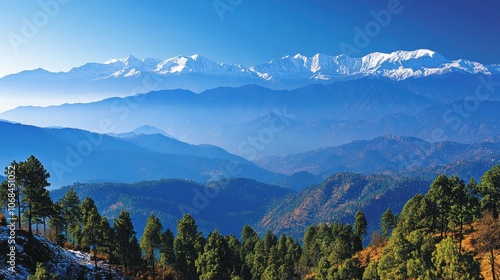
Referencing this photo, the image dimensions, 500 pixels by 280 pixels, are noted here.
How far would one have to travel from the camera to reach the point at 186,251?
87.8 meters

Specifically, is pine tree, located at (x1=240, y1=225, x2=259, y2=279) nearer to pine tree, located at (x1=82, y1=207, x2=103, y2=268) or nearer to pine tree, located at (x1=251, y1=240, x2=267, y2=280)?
pine tree, located at (x1=251, y1=240, x2=267, y2=280)

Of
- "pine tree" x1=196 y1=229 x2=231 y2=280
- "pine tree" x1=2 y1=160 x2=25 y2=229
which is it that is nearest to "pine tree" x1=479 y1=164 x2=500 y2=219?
"pine tree" x1=196 y1=229 x2=231 y2=280

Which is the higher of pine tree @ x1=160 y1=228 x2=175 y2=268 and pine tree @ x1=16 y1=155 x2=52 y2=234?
pine tree @ x1=16 y1=155 x2=52 y2=234

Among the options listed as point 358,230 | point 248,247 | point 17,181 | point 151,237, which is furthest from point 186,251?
point 358,230

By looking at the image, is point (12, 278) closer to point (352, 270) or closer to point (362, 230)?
point (352, 270)

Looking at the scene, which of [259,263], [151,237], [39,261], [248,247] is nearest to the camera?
[39,261]

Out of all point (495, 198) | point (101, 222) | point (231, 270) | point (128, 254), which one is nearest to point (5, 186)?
point (101, 222)

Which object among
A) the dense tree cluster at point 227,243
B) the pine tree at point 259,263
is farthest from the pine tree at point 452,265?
the pine tree at point 259,263

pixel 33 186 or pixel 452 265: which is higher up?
pixel 33 186

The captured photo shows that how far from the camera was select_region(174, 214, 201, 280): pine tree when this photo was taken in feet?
287

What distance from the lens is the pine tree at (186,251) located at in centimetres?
8743

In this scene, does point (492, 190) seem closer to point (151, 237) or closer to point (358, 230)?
point (358, 230)

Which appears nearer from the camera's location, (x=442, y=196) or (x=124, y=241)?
(x=124, y=241)

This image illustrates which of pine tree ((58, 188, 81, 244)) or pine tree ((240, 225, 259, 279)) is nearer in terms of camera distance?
pine tree ((58, 188, 81, 244))
